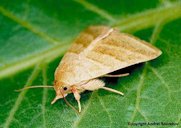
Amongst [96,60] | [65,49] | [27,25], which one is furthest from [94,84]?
[27,25]

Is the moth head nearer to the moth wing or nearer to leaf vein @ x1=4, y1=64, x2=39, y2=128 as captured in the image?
the moth wing

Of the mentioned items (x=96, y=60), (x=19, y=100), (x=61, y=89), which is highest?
(x=96, y=60)

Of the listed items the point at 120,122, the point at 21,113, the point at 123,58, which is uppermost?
the point at 123,58

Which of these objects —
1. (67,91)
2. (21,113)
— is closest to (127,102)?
(67,91)

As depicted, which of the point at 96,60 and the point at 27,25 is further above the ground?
the point at 96,60

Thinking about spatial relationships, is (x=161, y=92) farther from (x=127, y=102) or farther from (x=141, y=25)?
(x=141, y=25)

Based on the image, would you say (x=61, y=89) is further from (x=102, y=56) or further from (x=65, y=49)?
(x=65, y=49)
